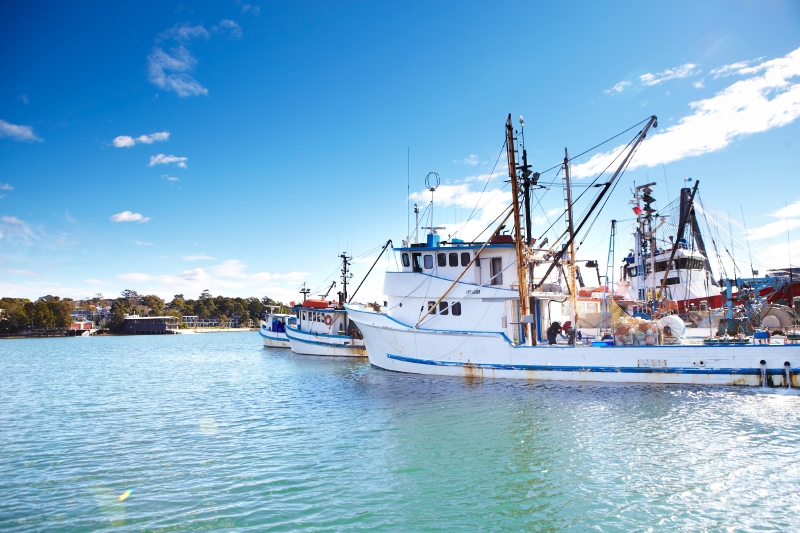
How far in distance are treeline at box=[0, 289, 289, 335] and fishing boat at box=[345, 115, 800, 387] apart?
336 ft

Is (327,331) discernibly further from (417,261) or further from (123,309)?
(123,309)

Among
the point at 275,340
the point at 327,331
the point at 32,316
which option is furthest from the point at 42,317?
the point at 327,331

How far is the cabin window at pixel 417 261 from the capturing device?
2488cm

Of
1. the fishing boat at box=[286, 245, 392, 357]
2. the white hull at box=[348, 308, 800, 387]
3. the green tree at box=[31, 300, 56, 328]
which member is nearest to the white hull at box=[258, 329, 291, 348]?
the fishing boat at box=[286, 245, 392, 357]

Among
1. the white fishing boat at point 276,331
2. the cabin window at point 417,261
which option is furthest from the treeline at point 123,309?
the cabin window at point 417,261

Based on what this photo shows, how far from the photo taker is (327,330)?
141ft

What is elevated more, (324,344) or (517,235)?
(517,235)

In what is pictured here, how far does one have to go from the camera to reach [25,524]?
7793 mm

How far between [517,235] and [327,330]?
84.8 feet

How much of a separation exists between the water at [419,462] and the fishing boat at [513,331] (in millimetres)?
1131

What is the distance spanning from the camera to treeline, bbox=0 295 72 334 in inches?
4572

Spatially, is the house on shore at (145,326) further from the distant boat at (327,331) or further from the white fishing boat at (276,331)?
the distant boat at (327,331)

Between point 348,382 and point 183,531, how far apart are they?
52.7 ft

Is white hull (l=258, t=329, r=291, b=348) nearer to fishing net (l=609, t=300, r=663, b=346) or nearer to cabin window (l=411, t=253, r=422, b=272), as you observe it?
cabin window (l=411, t=253, r=422, b=272)
